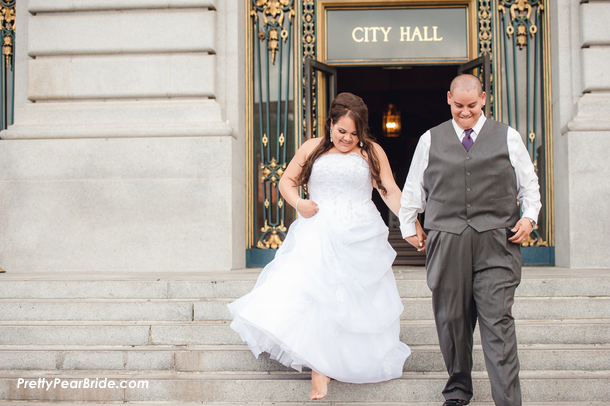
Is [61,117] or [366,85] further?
[366,85]

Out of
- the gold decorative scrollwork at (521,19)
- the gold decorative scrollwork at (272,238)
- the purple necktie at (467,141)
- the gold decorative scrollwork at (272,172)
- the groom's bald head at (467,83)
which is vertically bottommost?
the gold decorative scrollwork at (272,238)

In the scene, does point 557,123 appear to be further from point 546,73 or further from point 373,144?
point 373,144

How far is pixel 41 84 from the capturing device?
7098 mm

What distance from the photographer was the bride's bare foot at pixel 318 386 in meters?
3.43

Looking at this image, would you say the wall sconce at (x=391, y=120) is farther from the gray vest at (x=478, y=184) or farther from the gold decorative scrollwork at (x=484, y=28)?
the gray vest at (x=478, y=184)

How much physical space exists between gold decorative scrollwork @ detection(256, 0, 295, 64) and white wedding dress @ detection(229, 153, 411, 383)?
14.2ft

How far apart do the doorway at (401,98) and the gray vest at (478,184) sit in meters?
11.2

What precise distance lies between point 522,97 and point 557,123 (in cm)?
71

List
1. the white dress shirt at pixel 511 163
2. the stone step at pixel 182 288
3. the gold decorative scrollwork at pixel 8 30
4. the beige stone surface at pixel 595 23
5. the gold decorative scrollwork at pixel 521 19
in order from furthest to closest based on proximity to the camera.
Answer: the gold decorative scrollwork at pixel 8 30 < the gold decorative scrollwork at pixel 521 19 < the beige stone surface at pixel 595 23 < the stone step at pixel 182 288 < the white dress shirt at pixel 511 163

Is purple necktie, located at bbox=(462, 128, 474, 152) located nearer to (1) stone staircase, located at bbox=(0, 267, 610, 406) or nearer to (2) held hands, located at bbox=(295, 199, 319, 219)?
(2) held hands, located at bbox=(295, 199, 319, 219)

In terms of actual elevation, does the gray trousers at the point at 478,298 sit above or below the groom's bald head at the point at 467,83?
below

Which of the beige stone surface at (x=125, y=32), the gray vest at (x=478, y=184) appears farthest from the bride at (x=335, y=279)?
the beige stone surface at (x=125, y=32)

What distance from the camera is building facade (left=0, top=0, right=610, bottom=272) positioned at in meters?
6.73

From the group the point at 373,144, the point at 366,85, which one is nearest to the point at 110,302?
the point at 373,144
